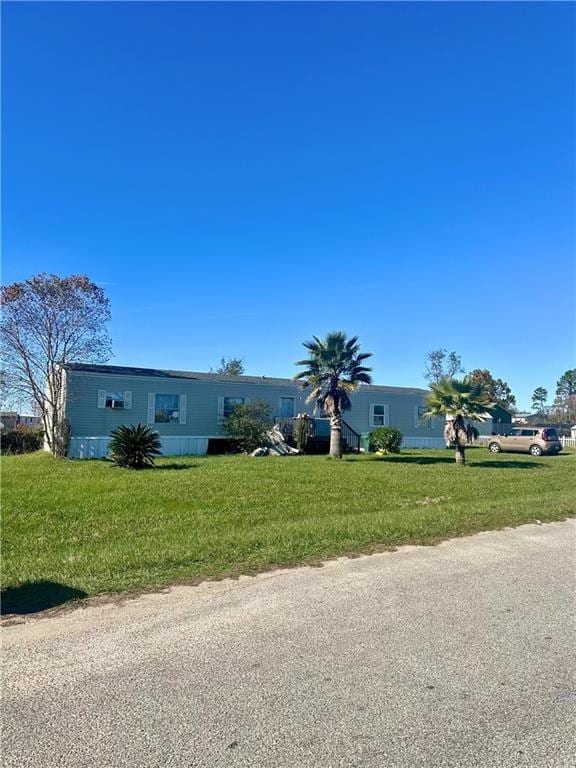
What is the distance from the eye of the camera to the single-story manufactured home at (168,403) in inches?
859

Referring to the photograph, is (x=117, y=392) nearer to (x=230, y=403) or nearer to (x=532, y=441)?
(x=230, y=403)

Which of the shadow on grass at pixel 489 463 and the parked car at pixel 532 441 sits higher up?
the parked car at pixel 532 441

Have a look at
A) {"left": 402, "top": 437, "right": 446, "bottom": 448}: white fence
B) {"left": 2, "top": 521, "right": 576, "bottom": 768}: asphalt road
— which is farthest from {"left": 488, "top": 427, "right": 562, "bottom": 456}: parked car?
{"left": 2, "top": 521, "right": 576, "bottom": 768}: asphalt road

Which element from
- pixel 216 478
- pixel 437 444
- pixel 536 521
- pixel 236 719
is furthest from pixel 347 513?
pixel 437 444

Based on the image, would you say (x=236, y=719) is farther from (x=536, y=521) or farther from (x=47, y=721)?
(x=536, y=521)

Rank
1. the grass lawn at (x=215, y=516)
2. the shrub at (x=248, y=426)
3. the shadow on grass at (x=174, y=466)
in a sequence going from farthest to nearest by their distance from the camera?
the shrub at (x=248, y=426)
the shadow on grass at (x=174, y=466)
the grass lawn at (x=215, y=516)

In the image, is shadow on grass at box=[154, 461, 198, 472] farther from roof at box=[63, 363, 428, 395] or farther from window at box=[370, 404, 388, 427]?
window at box=[370, 404, 388, 427]

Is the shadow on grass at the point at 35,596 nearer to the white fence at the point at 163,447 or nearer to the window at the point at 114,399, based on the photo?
the white fence at the point at 163,447

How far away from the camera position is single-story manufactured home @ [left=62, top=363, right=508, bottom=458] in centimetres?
2181

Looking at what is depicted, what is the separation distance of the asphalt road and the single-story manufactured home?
58.4ft

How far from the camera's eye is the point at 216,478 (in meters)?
12.8

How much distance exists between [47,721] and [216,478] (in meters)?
10.2

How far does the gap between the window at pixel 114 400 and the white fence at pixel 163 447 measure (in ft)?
6.60

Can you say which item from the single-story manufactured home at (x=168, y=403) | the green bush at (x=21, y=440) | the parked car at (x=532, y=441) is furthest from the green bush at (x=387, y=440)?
the green bush at (x=21, y=440)
